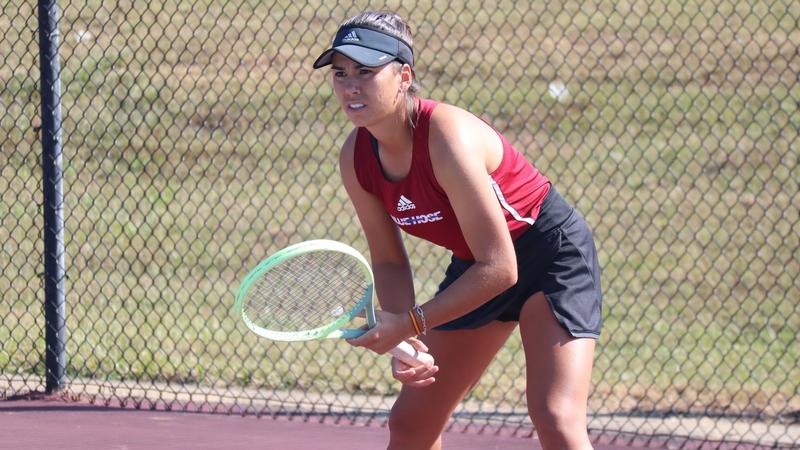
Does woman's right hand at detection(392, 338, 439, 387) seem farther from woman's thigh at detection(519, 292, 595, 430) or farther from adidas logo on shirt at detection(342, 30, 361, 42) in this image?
adidas logo on shirt at detection(342, 30, 361, 42)

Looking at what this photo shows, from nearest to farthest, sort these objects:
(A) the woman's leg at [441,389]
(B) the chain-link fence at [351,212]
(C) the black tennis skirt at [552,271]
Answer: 1. (C) the black tennis skirt at [552,271]
2. (A) the woman's leg at [441,389]
3. (B) the chain-link fence at [351,212]

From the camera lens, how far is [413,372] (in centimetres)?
315

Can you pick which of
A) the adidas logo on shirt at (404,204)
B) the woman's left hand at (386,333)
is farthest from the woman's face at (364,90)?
the woman's left hand at (386,333)

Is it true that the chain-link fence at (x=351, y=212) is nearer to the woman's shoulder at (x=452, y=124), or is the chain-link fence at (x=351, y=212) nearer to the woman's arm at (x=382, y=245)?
the woman's arm at (x=382, y=245)

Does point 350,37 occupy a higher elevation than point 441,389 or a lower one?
higher

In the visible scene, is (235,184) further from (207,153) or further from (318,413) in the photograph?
(318,413)

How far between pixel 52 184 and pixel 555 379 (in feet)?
10.6

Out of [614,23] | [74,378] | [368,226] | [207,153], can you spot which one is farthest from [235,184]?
[368,226]

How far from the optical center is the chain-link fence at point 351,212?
19.5ft

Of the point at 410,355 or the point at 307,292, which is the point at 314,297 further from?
the point at 410,355

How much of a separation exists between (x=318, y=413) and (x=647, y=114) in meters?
6.12

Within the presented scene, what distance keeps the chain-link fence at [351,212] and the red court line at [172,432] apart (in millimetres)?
173

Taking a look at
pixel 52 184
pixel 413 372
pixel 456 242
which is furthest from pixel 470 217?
pixel 52 184

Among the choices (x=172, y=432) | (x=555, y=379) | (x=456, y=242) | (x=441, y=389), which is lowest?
(x=172, y=432)
